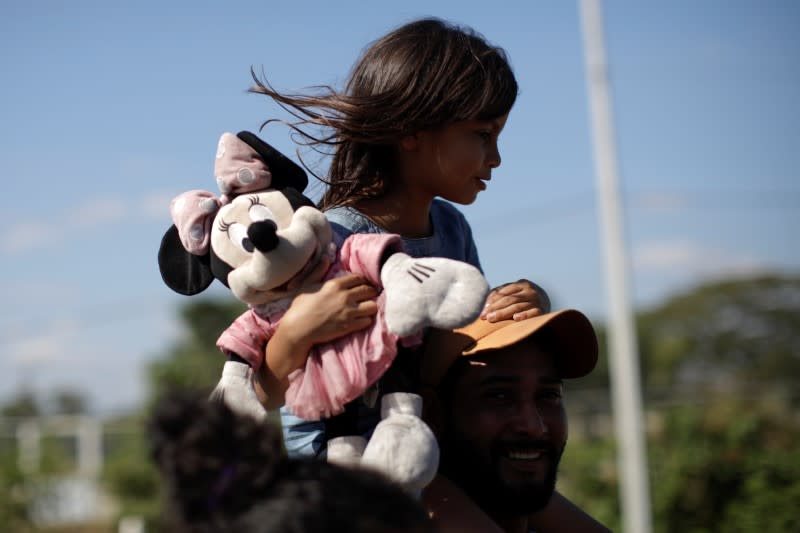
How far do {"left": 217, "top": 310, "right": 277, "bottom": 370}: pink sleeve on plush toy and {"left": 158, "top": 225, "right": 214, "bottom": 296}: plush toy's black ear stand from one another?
123 mm

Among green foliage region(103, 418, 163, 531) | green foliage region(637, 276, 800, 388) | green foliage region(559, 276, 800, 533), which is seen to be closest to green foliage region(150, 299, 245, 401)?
green foliage region(103, 418, 163, 531)

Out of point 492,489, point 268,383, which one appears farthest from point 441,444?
point 268,383

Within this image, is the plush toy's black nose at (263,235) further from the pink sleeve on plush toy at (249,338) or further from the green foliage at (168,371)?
the green foliage at (168,371)

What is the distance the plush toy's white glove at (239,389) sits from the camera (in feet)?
6.66

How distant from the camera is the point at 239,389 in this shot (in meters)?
2.06

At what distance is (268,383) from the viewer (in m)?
2.12

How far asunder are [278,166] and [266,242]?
273 mm

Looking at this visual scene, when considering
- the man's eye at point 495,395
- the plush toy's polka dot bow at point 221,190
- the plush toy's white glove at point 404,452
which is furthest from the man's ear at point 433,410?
the plush toy's polka dot bow at point 221,190

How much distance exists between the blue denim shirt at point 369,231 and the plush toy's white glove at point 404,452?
0.39 feet

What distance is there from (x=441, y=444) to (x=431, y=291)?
55 cm

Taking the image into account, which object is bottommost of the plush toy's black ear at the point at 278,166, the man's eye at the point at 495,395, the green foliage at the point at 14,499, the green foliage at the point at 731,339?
the green foliage at the point at 731,339

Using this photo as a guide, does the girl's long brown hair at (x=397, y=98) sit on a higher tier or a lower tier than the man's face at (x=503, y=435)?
higher

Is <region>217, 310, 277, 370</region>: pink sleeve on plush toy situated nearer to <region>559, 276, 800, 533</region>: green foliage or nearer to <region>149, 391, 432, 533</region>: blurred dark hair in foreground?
<region>149, 391, 432, 533</region>: blurred dark hair in foreground

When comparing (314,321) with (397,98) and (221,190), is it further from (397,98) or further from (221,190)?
(397,98)
